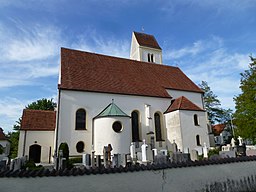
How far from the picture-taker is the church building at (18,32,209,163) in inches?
647

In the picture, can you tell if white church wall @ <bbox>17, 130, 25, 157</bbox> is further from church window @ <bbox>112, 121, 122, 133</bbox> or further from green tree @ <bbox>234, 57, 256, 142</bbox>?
green tree @ <bbox>234, 57, 256, 142</bbox>

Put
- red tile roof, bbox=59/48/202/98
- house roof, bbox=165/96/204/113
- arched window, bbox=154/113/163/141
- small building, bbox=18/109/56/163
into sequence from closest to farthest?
small building, bbox=18/109/56/163 < red tile roof, bbox=59/48/202/98 < house roof, bbox=165/96/204/113 < arched window, bbox=154/113/163/141

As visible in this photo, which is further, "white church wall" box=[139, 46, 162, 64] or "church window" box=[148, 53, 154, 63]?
"church window" box=[148, 53, 154, 63]

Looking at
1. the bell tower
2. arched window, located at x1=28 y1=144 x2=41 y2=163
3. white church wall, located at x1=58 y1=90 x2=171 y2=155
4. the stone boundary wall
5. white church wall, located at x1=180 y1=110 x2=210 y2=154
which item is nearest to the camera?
the stone boundary wall

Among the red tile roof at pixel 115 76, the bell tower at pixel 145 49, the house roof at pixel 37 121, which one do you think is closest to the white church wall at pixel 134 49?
the bell tower at pixel 145 49

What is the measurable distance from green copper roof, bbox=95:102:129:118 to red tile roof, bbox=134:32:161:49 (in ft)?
→ 60.6

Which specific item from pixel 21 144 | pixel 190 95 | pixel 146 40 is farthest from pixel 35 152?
pixel 146 40

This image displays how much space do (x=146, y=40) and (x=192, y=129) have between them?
20777 mm

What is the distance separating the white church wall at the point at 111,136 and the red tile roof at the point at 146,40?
20.1 meters

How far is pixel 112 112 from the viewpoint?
55.4 ft

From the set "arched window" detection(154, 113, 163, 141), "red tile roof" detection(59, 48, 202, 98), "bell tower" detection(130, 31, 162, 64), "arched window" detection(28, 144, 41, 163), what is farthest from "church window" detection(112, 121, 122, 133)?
"bell tower" detection(130, 31, 162, 64)

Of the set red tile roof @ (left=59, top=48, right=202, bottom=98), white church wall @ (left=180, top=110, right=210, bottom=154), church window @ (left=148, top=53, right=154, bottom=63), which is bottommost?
white church wall @ (left=180, top=110, right=210, bottom=154)

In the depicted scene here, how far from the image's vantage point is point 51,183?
511 cm

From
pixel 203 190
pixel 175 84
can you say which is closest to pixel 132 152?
pixel 203 190
